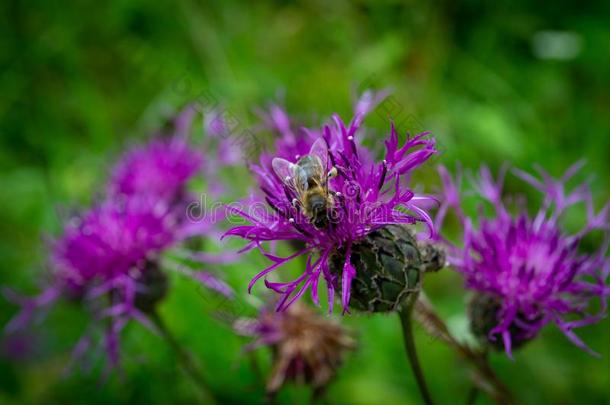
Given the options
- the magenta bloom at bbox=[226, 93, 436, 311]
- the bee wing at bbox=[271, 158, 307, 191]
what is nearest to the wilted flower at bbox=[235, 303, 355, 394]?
the magenta bloom at bbox=[226, 93, 436, 311]

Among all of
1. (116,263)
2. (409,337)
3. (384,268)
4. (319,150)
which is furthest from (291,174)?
(116,263)

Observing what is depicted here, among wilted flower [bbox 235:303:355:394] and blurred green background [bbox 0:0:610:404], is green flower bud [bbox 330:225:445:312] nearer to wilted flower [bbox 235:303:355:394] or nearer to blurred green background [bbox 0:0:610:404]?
wilted flower [bbox 235:303:355:394]

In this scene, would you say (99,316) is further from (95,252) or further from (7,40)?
(7,40)

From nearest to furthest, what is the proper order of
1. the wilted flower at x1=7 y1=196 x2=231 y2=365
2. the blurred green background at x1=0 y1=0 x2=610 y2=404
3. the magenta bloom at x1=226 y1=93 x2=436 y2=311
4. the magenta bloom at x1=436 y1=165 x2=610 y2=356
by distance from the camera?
the magenta bloom at x1=226 y1=93 x2=436 y2=311
the magenta bloom at x1=436 y1=165 x2=610 y2=356
the wilted flower at x1=7 y1=196 x2=231 y2=365
the blurred green background at x1=0 y1=0 x2=610 y2=404

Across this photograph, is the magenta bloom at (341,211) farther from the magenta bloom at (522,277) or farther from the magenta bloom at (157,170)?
the magenta bloom at (157,170)

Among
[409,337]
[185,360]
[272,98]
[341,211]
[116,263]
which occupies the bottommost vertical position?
[185,360]

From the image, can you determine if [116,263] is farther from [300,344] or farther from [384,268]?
[384,268]
